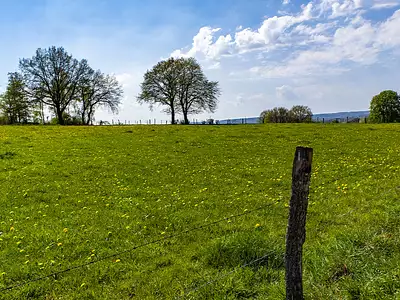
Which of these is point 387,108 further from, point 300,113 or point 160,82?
point 160,82

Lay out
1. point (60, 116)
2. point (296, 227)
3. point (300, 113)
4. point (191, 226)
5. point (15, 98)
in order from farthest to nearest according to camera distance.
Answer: point (300, 113), point (60, 116), point (15, 98), point (191, 226), point (296, 227)

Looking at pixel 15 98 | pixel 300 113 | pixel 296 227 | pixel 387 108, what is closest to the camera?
pixel 296 227

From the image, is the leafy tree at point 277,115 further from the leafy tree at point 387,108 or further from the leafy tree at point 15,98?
the leafy tree at point 15,98

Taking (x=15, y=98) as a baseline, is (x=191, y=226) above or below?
below

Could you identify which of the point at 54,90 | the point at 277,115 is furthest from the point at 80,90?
the point at 277,115

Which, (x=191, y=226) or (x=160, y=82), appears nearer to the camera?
(x=191, y=226)

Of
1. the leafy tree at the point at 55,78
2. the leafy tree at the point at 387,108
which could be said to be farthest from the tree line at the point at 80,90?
the leafy tree at the point at 387,108

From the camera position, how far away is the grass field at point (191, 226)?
5.77m

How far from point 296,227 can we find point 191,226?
4.95 m

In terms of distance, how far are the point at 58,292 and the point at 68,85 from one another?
64301mm

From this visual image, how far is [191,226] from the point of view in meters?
9.18

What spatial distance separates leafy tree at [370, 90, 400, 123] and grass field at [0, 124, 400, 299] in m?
71.8

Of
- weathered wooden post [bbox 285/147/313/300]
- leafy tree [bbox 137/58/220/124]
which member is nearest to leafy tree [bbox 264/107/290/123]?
leafy tree [bbox 137/58/220/124]

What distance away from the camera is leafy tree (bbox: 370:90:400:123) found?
80.8 m
